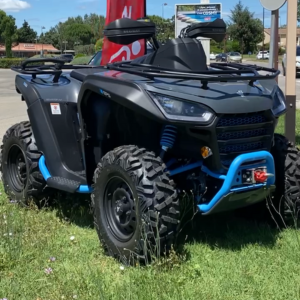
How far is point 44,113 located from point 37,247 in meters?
1.15

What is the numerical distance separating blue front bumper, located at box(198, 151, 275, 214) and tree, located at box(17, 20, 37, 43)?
4923 inches

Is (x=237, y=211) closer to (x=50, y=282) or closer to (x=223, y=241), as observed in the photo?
(x=223, y=241)

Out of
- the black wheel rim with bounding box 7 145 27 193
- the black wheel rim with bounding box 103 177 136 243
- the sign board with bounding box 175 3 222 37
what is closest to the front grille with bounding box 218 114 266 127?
the black wheel rim with bounding box 103 177 136 243

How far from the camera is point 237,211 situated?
14.7ft

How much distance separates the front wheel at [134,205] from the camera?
322 centimetres

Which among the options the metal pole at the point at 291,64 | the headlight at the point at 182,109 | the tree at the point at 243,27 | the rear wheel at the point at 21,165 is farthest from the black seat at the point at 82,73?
the tree at the point at 243,27

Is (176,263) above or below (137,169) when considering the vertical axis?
below

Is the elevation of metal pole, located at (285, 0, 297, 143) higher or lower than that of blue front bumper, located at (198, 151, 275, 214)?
higher

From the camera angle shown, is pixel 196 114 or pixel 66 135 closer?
pixel 196 114

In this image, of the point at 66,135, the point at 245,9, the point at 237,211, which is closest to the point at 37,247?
the point at 66,135

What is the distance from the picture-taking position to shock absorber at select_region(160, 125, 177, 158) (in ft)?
11.3

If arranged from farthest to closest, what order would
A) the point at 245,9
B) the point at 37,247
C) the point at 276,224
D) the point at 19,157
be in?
the point at 245,9, the point at 19,157, the point at 276,224, the point at 37,247

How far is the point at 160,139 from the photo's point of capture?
3635 millimetres

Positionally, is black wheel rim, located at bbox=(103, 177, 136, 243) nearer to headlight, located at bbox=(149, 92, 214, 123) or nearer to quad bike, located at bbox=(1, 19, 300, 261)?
quad bike, located at bbox=(1, 19, 300, 261)
